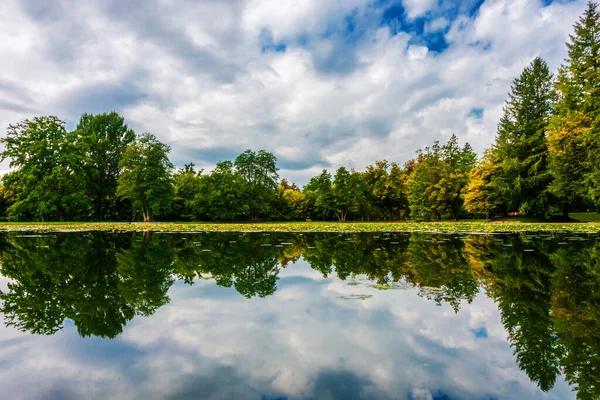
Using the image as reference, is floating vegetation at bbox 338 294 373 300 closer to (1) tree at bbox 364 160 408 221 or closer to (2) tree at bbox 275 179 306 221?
(1) tree at bbox 364 160 408 221

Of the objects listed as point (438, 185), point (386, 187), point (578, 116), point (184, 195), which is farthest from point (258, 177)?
point (578, 116)

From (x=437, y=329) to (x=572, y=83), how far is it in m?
32.0

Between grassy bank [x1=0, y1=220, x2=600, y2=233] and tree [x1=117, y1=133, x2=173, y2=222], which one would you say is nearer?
grassy bank [x1=0, y1=220, x2=600, y2=233]

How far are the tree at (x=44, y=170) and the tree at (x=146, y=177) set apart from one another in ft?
15.7

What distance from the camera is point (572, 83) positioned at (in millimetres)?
25438

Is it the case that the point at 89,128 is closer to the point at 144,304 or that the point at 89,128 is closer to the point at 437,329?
the point at 144,304

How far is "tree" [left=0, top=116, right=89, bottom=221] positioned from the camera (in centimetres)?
3312

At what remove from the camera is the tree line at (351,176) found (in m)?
25.0

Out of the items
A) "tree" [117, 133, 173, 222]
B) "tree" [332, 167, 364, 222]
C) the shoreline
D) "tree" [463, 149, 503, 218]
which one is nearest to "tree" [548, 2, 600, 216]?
the shoreline

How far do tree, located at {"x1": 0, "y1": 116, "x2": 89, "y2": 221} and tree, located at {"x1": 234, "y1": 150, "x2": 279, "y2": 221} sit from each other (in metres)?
21.2

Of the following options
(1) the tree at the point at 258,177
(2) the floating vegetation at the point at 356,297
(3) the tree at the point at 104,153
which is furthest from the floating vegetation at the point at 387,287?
(3) the tree at the point at 104,153

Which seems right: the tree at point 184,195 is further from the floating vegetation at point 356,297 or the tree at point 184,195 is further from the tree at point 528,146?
the floating vegetation at point 356,297

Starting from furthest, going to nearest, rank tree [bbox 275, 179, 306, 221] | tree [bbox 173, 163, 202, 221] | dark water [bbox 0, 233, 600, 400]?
tree [bbox 275, 179, 306, 221], tree [bbox 173, 163, 202, 221], dark water [bbox 0, 233, 600, 400]

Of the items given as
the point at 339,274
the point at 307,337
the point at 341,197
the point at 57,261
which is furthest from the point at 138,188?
the point at 307,337
